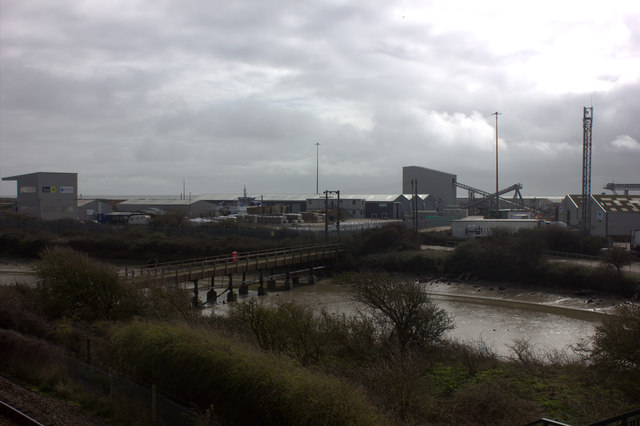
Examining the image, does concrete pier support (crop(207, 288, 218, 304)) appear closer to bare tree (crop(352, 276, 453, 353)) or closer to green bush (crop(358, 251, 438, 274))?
bare tree (crop(352, 276, 453, 353))

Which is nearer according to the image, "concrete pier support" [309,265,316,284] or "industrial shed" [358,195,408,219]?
"concrete pier support" [309,265,316,284]

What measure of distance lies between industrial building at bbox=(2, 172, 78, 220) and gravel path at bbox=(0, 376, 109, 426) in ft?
202

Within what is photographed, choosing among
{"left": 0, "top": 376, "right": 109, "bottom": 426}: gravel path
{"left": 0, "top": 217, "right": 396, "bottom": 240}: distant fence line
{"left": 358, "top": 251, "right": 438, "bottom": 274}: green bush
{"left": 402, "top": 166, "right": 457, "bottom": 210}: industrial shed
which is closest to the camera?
{"left": 0, "top": 376, "right": 109, "bottom": 426}: gravel path

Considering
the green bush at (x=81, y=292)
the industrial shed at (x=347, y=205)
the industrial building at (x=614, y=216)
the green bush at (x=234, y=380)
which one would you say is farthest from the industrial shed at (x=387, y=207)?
the green bush at (x=234, y=380)

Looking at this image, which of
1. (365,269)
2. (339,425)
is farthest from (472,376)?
(365,269)

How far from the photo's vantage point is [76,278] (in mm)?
16141

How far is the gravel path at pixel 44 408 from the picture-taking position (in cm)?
1006

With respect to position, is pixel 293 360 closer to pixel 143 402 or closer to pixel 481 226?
pixel 143 402

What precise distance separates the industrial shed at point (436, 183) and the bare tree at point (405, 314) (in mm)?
74866

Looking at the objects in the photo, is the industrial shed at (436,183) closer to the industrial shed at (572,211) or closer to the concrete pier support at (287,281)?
the industrial shed at (572,211)

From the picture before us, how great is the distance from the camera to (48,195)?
2628 inches

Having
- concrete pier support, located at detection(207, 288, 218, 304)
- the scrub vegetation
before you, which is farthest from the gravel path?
concrete pier support, located at detection(207, 288, 218, 304)

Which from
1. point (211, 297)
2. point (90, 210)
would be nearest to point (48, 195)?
point (90, 210)

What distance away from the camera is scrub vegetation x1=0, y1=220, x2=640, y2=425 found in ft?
28.0
